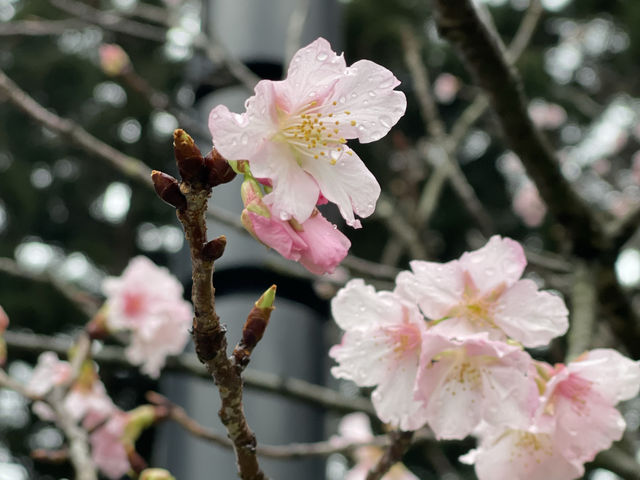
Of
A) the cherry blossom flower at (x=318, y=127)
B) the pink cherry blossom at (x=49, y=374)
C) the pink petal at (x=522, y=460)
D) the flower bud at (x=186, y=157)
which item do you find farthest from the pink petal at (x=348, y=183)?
the pink cherry blossom at (x=49, y=374)

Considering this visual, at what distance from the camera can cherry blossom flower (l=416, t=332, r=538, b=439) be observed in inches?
22.3

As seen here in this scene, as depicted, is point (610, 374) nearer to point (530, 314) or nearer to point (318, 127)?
point (530, 314)

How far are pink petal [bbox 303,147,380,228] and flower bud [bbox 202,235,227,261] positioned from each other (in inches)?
3.9

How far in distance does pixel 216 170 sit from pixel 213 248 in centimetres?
5

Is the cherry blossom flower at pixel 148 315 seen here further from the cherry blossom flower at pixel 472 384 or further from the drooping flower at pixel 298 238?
the drooping flower at pixel 298 238

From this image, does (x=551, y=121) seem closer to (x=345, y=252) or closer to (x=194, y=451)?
(x=194, y=451)

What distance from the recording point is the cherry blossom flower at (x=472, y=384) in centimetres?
57

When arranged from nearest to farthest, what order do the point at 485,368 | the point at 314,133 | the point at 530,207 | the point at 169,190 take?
the point at 169,190 < the point at 314,133 < the point at 485,368 < the point at 530,207

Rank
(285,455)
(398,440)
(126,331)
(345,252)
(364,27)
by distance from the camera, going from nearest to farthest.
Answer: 1. (345,252)
2. (398,440)
3. (285,455)
4. (126,331)
5. (364,27)

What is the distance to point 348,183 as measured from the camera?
46cm

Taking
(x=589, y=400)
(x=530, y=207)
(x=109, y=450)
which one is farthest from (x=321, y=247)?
(x=530, y=207)

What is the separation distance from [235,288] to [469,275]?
1.18 m

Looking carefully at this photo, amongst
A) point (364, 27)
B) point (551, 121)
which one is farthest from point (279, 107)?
point (364, 27)

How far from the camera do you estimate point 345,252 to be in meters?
0.42
